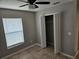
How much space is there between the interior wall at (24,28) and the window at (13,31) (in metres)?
0.19

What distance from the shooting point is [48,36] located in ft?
14.8

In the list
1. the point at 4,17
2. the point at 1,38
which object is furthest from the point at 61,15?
the point at 1,38

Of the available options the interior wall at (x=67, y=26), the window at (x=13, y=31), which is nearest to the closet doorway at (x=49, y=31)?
the interior wall at (x=67, y=26)

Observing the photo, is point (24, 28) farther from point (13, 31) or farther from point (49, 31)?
point (49, 31)

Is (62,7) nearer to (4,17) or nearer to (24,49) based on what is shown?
(4,17)

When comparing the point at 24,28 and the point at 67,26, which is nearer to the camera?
the point at 67,26

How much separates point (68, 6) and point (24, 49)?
3365 millimetres

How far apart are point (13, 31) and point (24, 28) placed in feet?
2.30

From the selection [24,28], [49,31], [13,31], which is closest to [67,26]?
[49,31]

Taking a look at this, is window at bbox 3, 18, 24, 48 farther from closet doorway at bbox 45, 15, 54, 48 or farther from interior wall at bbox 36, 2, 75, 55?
interior wall at bbox 36, 2, 75, 55

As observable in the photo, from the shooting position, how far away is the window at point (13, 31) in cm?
329

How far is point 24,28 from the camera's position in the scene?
4.02m

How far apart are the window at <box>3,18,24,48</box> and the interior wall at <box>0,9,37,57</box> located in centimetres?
A: 19

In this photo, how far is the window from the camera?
3.29 metres
